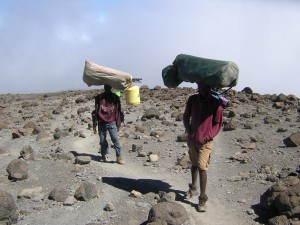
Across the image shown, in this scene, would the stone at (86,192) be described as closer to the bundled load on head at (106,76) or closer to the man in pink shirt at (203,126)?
the man in pink shirt at (203,126)

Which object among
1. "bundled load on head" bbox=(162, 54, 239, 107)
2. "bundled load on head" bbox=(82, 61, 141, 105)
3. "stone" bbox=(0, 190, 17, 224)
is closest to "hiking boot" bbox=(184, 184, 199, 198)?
"bundled load on head" bbox=(162, 54, 239, 107)

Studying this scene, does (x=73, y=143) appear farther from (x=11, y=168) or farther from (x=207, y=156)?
(x=207, y=156)

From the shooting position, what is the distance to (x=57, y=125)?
1455 cm

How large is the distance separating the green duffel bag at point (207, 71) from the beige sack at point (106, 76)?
1.81 m

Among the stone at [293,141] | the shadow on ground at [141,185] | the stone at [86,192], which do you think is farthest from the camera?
the stone at [293,141]

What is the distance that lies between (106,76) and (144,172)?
212 cm

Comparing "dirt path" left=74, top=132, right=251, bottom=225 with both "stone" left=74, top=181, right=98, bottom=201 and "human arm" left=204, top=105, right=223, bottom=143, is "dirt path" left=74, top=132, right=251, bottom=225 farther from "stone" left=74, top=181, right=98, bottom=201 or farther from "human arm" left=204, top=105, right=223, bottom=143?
"human arm" left=204, top=105, right=223, bottom=143

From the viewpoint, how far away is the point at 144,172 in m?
8.84

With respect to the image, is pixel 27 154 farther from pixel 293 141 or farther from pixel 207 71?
pixel 293 141

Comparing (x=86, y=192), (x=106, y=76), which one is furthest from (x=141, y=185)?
(x=106, y=76)

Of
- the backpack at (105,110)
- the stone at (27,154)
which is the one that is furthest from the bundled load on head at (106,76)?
the stone at (27,154)

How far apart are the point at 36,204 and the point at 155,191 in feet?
6.47

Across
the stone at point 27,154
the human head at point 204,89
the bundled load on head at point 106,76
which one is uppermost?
the bundled load on head at point 106,76

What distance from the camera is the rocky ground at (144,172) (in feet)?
21.1
